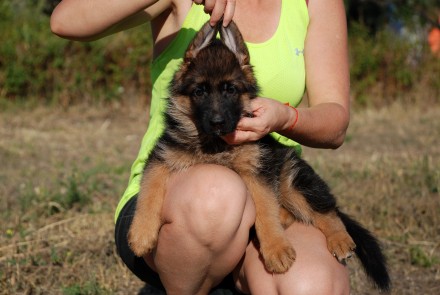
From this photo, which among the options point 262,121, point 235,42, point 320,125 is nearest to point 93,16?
point 235,42

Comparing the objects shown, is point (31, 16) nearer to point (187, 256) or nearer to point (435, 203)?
point (435, 203)

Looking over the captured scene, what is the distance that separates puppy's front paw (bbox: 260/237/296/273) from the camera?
10.4 ft

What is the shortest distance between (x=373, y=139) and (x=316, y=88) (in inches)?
234

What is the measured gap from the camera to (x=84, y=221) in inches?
215

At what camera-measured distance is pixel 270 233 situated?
3205 mm

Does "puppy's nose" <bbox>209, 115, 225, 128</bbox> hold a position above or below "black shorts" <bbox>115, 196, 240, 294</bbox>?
above

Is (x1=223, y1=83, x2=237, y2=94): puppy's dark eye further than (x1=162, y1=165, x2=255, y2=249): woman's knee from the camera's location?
Yes

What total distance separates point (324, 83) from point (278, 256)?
99 cm

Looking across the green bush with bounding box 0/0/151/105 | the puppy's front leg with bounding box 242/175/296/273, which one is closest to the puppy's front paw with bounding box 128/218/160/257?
the puppy's front leg with bounding box 242/175/296/273

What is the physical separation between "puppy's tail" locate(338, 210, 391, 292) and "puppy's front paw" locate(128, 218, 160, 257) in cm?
111

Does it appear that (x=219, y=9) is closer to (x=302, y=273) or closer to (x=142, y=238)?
(x=142, y=238)

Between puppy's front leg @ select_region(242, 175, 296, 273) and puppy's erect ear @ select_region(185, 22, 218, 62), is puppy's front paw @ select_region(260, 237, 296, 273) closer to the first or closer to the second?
puppy's front leg @ select_region(242, 175, 296, 273)

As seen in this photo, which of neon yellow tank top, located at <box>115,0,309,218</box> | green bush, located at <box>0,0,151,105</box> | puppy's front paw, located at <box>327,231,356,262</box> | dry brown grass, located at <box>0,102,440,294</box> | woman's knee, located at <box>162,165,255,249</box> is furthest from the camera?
green bush, located at <box>0,0,151,105</box>

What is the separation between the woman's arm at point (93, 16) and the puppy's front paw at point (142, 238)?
0.90m
